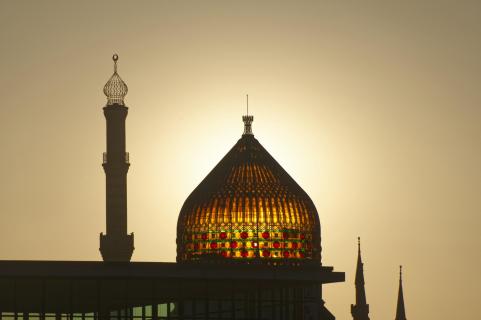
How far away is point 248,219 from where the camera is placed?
320ft

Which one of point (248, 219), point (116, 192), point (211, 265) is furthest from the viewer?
point (116, 192)

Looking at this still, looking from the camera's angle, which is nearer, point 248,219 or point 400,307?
point 248,219

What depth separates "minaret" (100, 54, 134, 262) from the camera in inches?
4776

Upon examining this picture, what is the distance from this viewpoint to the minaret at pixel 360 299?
12962 cm

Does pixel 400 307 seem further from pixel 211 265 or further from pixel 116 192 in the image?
pixel 211 265

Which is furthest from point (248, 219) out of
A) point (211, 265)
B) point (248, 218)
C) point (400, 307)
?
point (400, 307)

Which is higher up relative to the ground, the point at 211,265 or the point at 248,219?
the point at 248,219

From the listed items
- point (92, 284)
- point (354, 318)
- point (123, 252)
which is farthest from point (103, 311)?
point (354, 318)

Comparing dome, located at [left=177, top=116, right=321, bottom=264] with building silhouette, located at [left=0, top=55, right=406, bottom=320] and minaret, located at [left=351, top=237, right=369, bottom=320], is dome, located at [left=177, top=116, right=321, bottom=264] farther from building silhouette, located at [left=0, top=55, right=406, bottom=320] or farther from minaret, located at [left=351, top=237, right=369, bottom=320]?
minaret, located at [left=351, top=237, right=369, bottom=320]

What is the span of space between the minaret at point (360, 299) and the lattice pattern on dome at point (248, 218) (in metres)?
30.9

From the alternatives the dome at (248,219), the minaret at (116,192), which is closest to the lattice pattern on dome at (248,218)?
the dome at (248,219)

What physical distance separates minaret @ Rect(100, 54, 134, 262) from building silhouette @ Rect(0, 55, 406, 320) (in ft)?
0.21

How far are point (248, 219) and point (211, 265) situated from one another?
728 inches

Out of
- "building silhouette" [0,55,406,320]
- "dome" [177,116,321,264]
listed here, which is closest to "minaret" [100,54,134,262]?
"building silhouette" [0,55,406,320]
